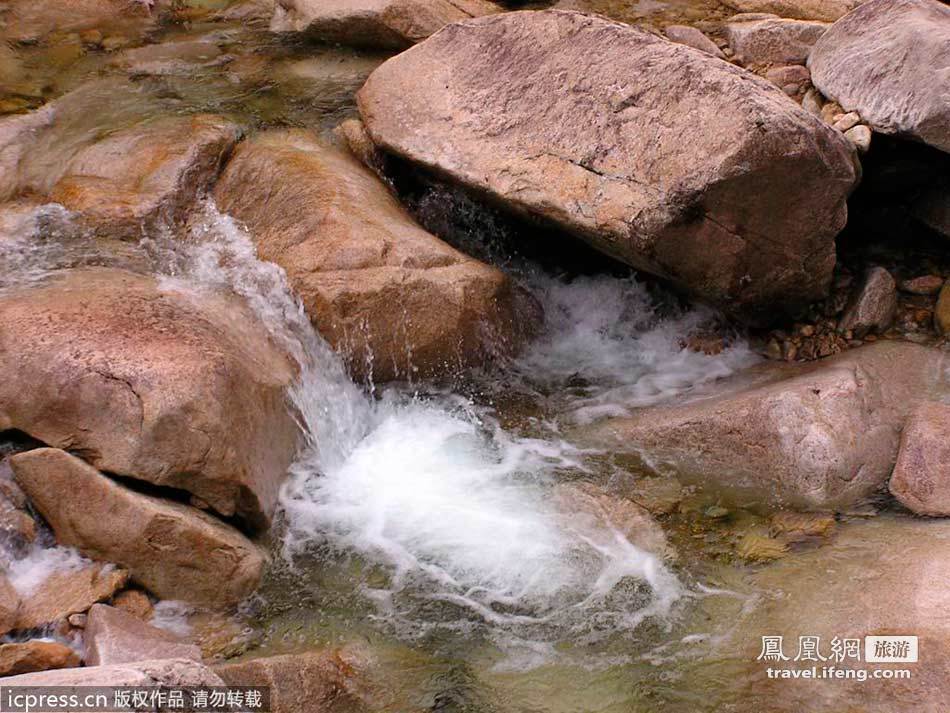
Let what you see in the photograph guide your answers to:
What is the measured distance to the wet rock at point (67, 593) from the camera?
4266mm

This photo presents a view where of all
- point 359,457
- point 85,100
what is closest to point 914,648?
point 359,457

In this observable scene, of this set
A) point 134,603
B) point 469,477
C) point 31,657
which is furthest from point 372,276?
point 31,657

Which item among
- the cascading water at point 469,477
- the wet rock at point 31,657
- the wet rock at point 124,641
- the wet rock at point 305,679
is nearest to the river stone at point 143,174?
the cascading water at point 469,477

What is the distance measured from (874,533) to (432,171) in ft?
11.4

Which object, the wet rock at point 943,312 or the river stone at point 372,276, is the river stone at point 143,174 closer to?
the river stone at point 372,276

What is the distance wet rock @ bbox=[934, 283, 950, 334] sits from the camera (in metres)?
6.23

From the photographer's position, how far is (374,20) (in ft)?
27.8

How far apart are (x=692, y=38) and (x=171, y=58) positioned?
14.5 ft

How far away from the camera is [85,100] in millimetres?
7922

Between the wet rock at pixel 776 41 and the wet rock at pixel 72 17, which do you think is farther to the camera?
the wet rock at pixel 72 17

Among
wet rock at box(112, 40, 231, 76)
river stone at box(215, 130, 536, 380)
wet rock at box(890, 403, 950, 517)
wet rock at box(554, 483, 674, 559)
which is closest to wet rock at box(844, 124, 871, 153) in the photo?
wet rock at box(890, 403, 950, 517)

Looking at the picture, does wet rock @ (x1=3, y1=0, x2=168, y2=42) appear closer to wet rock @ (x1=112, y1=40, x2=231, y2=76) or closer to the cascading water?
wet rock @ (x1=112, y1=40, x2=231, y2=76)

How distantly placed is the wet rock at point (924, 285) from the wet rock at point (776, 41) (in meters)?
1.93

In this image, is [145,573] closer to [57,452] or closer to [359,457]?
[57,452]
